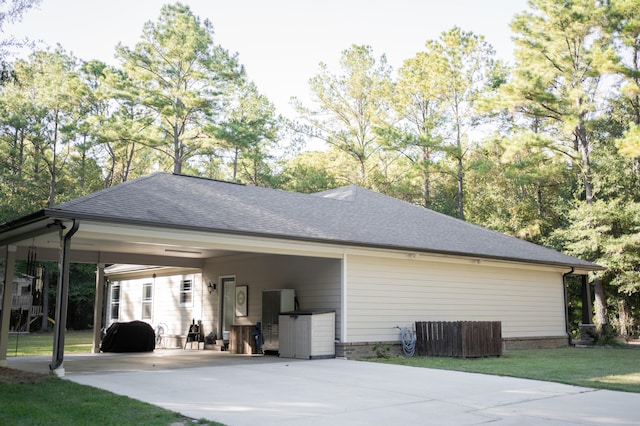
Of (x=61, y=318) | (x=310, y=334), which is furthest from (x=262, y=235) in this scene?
(x=61, y=318)

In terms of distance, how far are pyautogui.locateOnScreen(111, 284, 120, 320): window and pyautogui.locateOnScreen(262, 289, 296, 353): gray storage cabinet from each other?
34.8 feet

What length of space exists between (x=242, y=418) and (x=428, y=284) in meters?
9.59

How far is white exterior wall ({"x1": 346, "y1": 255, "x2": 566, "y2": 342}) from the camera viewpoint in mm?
13641

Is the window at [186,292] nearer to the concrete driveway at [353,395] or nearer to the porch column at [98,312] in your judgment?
the porch column at [98,312]

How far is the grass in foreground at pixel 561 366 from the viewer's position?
A: 9016 millimetres

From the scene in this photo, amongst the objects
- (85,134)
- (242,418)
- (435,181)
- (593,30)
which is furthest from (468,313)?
(85,134)

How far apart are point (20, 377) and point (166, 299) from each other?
1070 cm

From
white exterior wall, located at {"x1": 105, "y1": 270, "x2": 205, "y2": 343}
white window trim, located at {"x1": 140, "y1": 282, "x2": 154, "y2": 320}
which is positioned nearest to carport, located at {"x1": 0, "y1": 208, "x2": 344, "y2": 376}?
white exterior wall, located at {"x1": 105, "y1": 270, "x2": 205, "y2": 343}

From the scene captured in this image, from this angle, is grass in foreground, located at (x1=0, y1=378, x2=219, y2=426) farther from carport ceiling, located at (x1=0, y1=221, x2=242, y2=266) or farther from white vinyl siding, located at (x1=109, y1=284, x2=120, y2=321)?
white vinyl siding, located at (x1=109, y1=284, x2=120, y2=321)

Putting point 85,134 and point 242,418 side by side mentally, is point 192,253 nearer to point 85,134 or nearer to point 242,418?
point 242,418

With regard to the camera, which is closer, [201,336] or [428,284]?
[428,284]

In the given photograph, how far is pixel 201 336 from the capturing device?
17578 millimetres

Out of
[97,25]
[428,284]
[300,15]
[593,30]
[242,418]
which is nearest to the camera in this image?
[242,418]

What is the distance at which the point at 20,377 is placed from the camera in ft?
30.4
